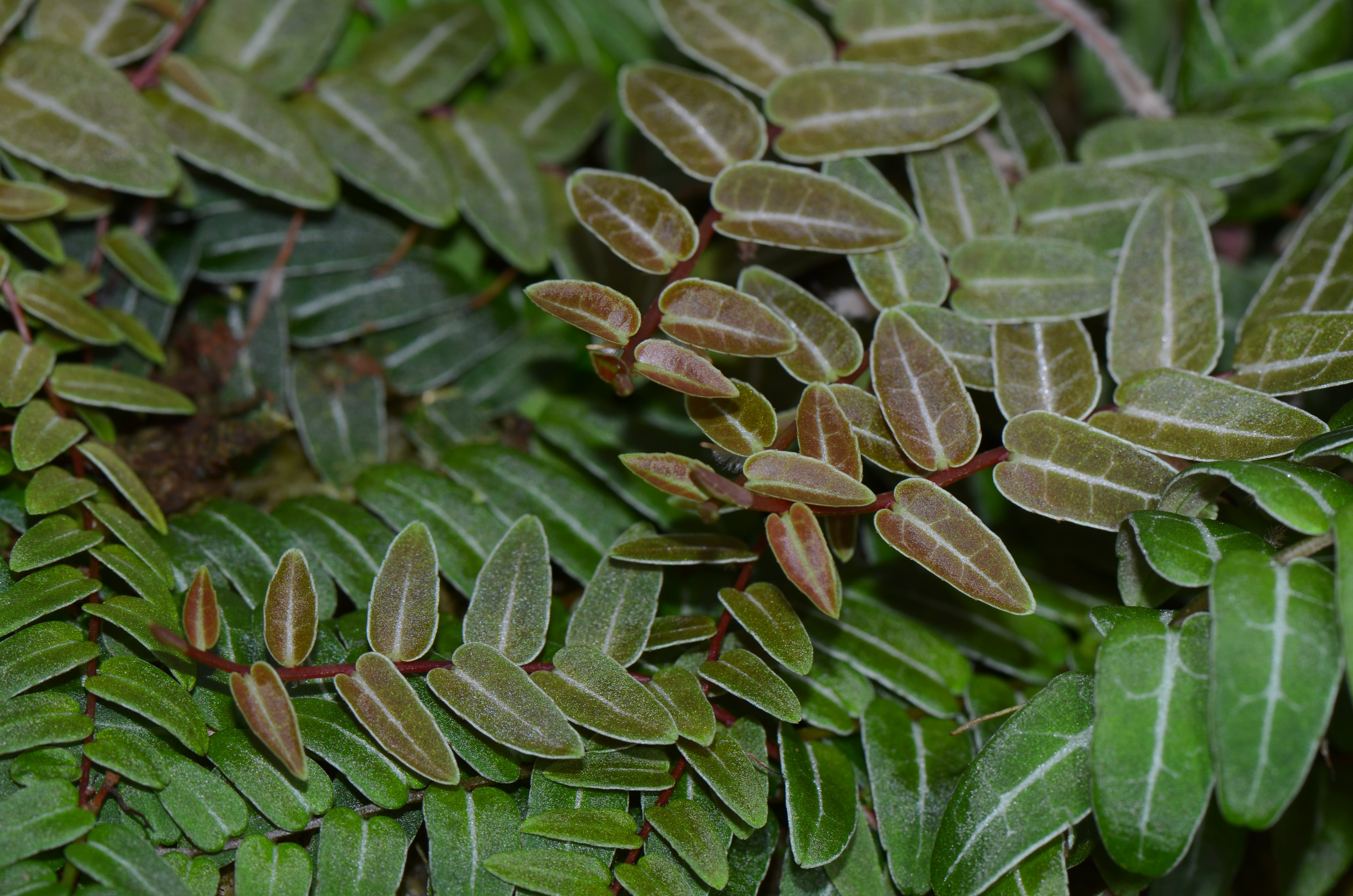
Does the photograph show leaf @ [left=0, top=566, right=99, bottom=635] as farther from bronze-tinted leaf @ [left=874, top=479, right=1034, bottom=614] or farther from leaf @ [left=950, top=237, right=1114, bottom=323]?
leaf @ [left=950, top=237, right=1114, bottom=323]

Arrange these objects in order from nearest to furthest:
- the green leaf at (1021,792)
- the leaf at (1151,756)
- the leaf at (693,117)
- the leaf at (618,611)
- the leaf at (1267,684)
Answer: the leaf at (1267,684)
the leaf at (1151,756)
the green leaf at (1021,792)
the leaf at (618,611)
the leaf at (693,117)

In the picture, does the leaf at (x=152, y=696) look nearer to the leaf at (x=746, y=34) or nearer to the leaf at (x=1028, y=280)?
the leaf at (x=1028, y=280)

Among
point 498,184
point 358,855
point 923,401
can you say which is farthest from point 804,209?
point 358,855

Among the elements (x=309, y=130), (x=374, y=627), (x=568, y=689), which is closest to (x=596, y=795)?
(x=568, y=689)

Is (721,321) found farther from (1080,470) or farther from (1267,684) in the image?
(1267,684)

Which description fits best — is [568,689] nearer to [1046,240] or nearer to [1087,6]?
[1046,240]

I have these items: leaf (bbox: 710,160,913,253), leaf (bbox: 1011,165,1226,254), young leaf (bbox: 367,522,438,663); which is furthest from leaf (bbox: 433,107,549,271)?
leaf (bbox: 1011,165,1226,254)

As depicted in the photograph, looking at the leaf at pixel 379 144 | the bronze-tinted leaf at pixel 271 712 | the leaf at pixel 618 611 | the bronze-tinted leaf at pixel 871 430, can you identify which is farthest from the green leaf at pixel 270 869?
the leaf at pixel 379 144
